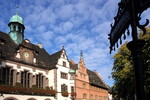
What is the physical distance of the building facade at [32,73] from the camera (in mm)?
26186

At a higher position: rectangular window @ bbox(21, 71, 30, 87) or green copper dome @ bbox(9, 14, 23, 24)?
green copper dome @ bbox(9, 14, 23, 24)

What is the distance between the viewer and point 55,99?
107ft

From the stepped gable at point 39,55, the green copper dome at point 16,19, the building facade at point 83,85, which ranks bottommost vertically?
the building facade at point 83,85

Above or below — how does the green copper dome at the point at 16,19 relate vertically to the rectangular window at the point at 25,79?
above

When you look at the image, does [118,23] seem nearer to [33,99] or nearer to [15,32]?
[33,99]

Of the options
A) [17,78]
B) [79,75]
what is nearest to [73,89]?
[79,75]

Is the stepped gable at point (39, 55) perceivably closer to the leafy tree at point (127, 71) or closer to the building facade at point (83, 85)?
the building facade at point (83, 85)

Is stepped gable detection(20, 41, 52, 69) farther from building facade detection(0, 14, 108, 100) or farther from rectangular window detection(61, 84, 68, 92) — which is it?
rectangular window detection(61, 84, 68, 92)

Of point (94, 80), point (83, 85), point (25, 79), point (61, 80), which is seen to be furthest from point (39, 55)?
point (94, 80)

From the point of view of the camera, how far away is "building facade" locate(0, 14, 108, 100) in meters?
26.2

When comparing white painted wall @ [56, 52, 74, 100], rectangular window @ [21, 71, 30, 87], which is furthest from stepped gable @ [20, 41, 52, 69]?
rectangular window @ [21, 71, 30, 87]

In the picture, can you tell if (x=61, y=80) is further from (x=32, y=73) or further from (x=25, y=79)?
(x=25, y=79)

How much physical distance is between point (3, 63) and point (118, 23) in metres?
25.8

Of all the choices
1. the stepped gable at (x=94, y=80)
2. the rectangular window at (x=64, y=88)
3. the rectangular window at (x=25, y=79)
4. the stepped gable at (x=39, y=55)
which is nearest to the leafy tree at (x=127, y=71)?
the rectangular window at (x=64, y=88)
